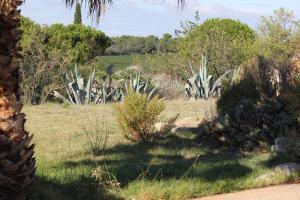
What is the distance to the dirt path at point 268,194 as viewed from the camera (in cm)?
681

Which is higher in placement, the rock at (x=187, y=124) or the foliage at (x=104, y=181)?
the rock at (x=187, y=124)

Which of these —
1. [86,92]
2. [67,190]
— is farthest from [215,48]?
[67,190]

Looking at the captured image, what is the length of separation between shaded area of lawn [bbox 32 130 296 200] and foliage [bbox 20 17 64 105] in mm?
9462

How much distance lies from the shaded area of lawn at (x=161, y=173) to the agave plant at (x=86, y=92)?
812 cm

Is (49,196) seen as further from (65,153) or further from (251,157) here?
(251,157)

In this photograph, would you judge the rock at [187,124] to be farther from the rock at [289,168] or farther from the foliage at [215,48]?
the foliage at [215,48]

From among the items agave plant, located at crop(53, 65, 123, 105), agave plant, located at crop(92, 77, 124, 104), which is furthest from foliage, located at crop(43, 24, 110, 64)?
agave plant, located at crop(53, 65, 123, 105)

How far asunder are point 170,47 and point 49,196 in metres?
27.6

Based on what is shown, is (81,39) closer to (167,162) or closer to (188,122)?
(188,122)

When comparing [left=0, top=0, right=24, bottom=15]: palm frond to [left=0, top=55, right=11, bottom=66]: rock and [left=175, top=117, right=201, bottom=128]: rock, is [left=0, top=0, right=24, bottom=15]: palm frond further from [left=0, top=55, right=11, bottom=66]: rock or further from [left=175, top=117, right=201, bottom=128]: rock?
[left=175, top=117, right=201, bottom=128]: rock

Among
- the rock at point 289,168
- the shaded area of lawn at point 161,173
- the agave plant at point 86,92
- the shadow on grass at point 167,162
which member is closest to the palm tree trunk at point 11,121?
the shaded area of lawn at point 161,173

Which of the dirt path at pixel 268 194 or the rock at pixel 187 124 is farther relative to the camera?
the rock at pixel 187 124

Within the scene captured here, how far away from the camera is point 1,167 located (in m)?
5.87

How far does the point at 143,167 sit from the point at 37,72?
11596 millimetres
